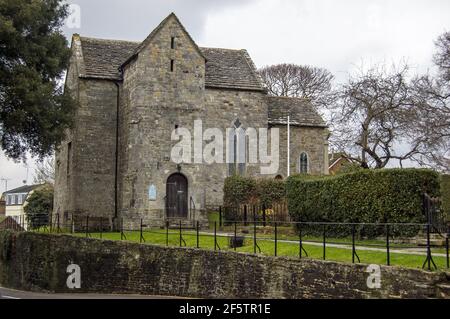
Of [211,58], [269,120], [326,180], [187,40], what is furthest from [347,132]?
[326,180]

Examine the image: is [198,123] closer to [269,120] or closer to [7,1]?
[269,120]

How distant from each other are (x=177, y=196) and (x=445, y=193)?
16.5 m

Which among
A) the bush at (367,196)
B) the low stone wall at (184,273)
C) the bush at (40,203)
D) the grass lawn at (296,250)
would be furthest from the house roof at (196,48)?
the bush at (40,203)

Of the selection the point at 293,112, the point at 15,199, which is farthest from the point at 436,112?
the point at 15,199

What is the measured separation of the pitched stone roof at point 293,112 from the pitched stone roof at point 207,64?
260 centimetres

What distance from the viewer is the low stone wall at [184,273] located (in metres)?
16.5

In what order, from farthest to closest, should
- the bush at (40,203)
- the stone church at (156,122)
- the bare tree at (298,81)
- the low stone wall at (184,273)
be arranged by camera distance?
the bare tree at (298,81) < the bush at (40,203) < the stone church at (156,122) < the low stone wall at (184,273)

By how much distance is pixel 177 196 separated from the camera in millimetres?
36094

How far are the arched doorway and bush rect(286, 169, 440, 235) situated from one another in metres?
8.76

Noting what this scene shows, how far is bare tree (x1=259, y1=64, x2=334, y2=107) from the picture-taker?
201 ft

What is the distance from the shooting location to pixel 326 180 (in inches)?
1075

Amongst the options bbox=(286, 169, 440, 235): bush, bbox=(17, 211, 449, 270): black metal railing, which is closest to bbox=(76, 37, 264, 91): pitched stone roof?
bbox=(17, 211, 449, 270): black metal railing

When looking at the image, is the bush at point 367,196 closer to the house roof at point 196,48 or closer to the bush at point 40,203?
the house roof at point 196,48

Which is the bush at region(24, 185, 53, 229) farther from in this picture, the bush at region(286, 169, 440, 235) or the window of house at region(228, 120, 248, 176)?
the bush at region(286, 169, 440, 235)
